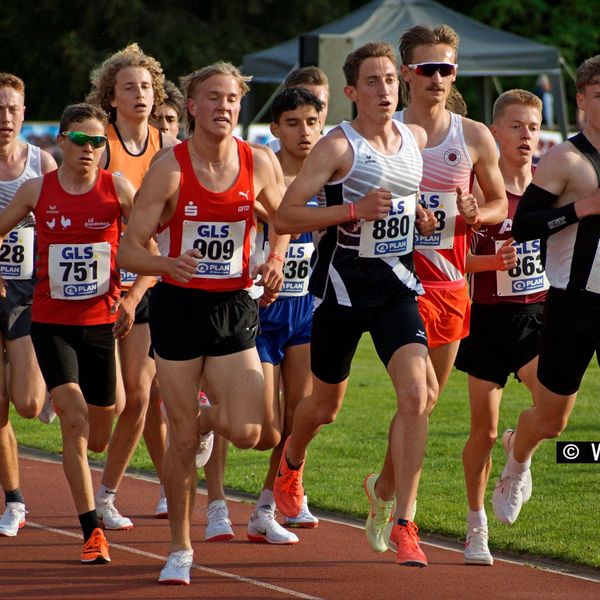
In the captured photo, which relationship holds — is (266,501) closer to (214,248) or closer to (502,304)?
(502,304)

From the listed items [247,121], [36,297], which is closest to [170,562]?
[36,297]

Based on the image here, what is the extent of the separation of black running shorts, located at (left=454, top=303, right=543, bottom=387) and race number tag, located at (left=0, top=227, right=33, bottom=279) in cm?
259

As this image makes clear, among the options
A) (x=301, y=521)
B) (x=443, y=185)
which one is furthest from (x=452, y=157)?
(x=301, y=521)

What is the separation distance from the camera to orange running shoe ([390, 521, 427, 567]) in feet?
22.1

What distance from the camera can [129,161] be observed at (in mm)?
8820

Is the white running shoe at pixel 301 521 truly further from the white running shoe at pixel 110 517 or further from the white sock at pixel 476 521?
the white sock at pixel 476 521

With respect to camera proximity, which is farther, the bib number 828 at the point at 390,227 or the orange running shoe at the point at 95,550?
the orange running shoe at the point at 95,550

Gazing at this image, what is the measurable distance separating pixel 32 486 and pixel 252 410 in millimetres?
3237

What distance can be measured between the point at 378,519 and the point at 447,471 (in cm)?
300

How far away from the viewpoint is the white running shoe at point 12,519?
8.15 m

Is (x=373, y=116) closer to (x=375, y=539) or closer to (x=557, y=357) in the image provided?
(x=557, y=357)

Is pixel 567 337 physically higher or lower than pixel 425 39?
lower

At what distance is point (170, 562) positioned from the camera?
6.96m

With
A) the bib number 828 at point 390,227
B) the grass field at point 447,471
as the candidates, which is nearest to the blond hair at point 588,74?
the bib number 828 at point 390,227
